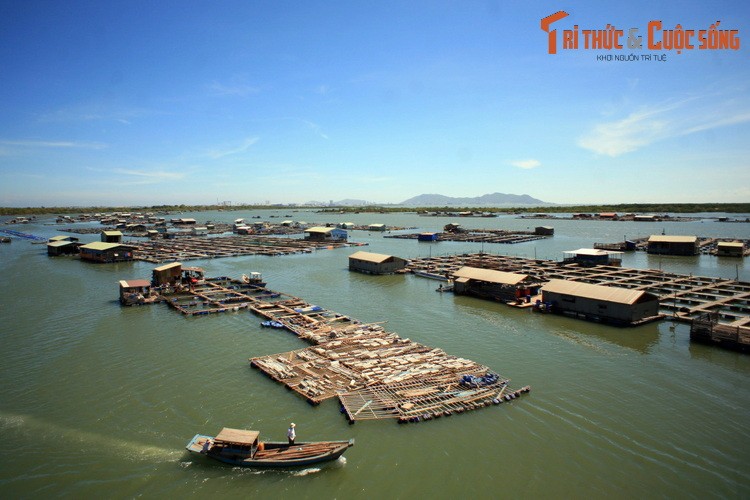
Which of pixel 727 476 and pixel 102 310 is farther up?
pixel 102 310

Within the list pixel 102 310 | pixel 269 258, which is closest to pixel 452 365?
pixel 102 310

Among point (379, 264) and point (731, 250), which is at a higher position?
point (379, 264)

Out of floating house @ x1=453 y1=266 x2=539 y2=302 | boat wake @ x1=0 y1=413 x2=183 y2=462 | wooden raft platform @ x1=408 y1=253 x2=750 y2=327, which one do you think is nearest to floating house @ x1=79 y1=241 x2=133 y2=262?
wooden raft platform @ x1=408 y1=253 x2=750 y2=327

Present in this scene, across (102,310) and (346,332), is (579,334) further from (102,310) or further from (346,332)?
(102,310)

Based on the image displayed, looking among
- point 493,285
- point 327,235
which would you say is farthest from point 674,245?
point 327,235

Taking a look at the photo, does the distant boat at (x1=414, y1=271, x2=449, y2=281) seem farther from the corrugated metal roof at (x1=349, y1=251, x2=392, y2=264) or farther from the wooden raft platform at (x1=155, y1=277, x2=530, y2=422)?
the wooden raft platform at (x1=155, y1=277, x2=530, y2=422)

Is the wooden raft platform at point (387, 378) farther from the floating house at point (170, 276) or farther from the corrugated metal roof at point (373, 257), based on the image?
the corrugated metal roof at point (373, 257)

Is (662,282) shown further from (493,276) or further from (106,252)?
(106,252)
